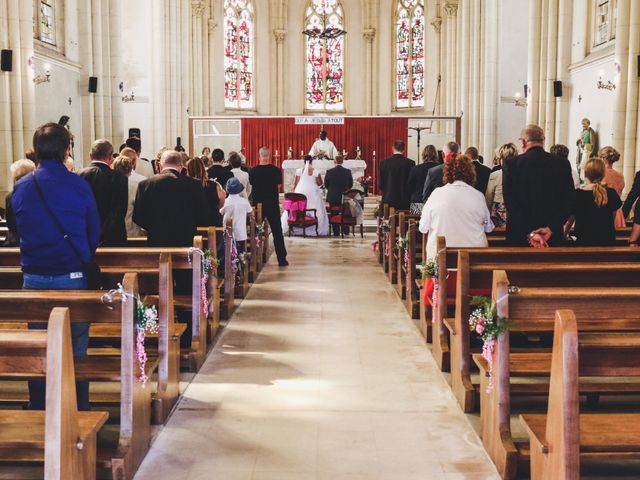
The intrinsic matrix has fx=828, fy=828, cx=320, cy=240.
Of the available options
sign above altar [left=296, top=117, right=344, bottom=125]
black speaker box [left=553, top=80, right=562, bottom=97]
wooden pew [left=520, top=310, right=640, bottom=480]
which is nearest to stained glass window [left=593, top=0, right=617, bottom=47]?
black speaker box [left=553, top=80, right=562, bottom=97]

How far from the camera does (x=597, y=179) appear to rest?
6398 millimetres

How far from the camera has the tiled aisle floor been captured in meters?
4.18

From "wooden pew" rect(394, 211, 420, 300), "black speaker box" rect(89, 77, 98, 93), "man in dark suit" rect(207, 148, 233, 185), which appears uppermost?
"black speaker box" rect(89, 77, 98, 93)

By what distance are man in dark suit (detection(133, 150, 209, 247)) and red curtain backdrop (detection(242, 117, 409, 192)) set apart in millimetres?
16540

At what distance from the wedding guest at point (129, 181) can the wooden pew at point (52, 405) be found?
3.60 meters

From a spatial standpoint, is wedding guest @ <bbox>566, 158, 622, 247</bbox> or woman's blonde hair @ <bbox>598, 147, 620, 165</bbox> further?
woman's blonde hair @ <bbox>598, 147, 620, 165</bbox>

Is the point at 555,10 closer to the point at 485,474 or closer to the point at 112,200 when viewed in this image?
the point at 112,200

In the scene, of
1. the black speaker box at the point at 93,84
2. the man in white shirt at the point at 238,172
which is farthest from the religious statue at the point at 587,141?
the black speaker box at the point at 93,84

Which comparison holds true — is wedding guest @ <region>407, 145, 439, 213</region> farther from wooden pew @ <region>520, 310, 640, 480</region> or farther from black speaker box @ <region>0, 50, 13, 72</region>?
wooden pew @ <region>520, 310, 640, 480</region>

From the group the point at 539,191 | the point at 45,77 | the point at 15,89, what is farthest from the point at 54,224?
the point at 45,77

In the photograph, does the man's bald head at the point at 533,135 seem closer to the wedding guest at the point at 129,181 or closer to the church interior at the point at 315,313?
the church interior at the point at 315,313

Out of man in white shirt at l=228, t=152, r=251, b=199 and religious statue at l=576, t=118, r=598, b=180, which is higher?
religious statue at l=576, t=118, r=598, b=180

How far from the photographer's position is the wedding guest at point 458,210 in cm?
630

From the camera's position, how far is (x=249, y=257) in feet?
34.5
